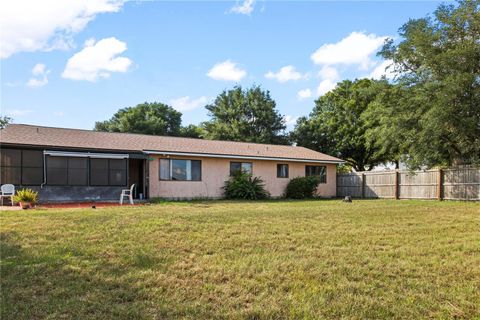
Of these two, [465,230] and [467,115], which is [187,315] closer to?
[465,230]

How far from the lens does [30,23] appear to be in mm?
9055

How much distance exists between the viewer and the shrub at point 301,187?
21.3 metres

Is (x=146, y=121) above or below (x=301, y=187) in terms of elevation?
above

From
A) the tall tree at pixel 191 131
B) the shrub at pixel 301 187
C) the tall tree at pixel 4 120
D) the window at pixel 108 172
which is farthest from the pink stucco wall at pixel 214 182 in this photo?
the tall tree at pixel 4 120

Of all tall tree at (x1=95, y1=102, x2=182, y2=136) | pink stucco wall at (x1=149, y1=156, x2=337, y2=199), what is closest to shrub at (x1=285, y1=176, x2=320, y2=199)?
pink stucco wall at (x1=149, y1=156, x2=337, y2=199)

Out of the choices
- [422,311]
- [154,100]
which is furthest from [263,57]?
[154,100]

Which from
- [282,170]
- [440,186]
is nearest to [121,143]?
[282,170]

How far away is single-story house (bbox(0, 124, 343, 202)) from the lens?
15.1 metres

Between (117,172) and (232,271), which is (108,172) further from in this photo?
(232,271)

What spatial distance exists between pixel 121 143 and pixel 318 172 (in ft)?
39.2

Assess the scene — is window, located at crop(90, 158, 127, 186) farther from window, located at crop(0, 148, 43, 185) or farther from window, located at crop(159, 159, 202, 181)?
window, located at crop(0, 148, 43, 185)

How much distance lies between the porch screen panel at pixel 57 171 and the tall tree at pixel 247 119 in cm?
2191

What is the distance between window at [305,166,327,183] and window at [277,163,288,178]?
1572 millimetres

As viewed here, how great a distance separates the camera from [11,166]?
48.1ft
